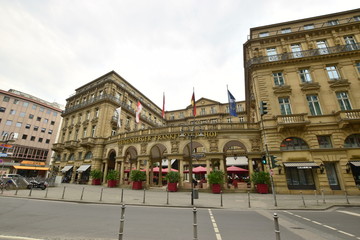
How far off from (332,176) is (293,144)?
4856mm

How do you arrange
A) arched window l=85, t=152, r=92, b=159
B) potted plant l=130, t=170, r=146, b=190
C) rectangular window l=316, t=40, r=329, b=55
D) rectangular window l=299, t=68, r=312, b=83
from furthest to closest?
arched window l=85, t=152, r=92, b=159 < rectangular window l=316, t=40, r=329, b=55 < potted plant l=130, t=170, r=146, b=190 < rectangular window l=299, t=68, r=312, b=83

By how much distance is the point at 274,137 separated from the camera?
63.7 feet

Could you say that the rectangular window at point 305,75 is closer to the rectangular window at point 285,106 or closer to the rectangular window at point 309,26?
the rectangular window at point 285,106

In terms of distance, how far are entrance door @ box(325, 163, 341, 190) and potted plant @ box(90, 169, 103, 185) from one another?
3216 centimetres

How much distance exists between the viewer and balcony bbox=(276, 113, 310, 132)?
725 inches

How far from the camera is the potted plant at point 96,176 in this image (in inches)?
1093

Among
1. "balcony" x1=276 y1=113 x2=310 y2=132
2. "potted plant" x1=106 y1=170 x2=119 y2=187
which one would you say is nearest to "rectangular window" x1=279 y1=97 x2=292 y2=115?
"balcony" x1=276 y1=113 x2=310 y2=132

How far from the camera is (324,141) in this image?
18.7m

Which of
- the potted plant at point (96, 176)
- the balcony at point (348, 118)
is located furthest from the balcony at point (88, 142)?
the balcony at point (348, 118)

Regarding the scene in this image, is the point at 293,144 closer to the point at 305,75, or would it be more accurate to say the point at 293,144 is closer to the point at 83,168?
the point at 305,75

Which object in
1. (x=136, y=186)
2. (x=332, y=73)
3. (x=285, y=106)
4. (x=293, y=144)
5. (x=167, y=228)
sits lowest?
(x=167, y=228)

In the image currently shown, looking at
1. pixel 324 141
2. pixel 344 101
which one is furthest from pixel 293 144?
pixel 344 101

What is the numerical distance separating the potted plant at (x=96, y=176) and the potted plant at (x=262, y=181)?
80.8ft

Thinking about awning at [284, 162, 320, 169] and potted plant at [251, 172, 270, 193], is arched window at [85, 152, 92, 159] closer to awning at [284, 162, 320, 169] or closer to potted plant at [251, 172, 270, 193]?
potted plant at [251, 172, 270, 193]
